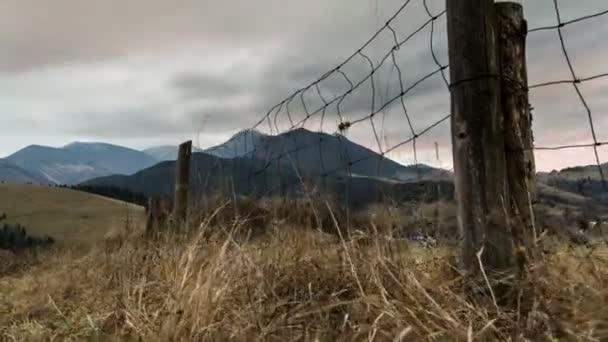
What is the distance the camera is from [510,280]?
8.16 feet

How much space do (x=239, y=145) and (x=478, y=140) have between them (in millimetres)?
4599

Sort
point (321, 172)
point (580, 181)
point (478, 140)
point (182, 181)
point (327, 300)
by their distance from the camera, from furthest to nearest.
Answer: point (182, 181) → point (321, 172) → point (580, 181) → point (327, 300) → point (478, 140)

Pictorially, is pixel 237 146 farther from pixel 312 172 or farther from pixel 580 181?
pixel 580 181

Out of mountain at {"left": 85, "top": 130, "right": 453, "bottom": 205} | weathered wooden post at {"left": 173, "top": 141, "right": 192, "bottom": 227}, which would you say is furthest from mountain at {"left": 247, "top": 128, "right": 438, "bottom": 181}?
weathered wooden post at {"left": 173, "top": 141, "right": 192, "bottom": 227}

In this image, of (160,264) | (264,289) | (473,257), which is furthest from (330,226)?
(473,257)

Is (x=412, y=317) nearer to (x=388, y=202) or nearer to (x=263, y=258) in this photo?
(x=388, y=202)

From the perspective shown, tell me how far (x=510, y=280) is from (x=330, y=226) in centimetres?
173

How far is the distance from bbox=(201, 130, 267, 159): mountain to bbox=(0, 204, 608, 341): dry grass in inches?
64.1

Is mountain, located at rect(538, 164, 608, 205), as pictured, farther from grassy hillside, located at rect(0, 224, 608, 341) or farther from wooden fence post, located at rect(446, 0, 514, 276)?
wooden fence post, located at rect(446, 0, 514, 276)

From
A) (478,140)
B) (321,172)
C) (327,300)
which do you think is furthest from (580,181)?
(321,172)

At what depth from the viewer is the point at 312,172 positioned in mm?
4418

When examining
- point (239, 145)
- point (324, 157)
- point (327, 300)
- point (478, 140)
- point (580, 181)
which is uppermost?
point (239, 145)

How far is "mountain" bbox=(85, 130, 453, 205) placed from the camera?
12.7 ft

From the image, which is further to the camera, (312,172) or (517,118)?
(312,172)
